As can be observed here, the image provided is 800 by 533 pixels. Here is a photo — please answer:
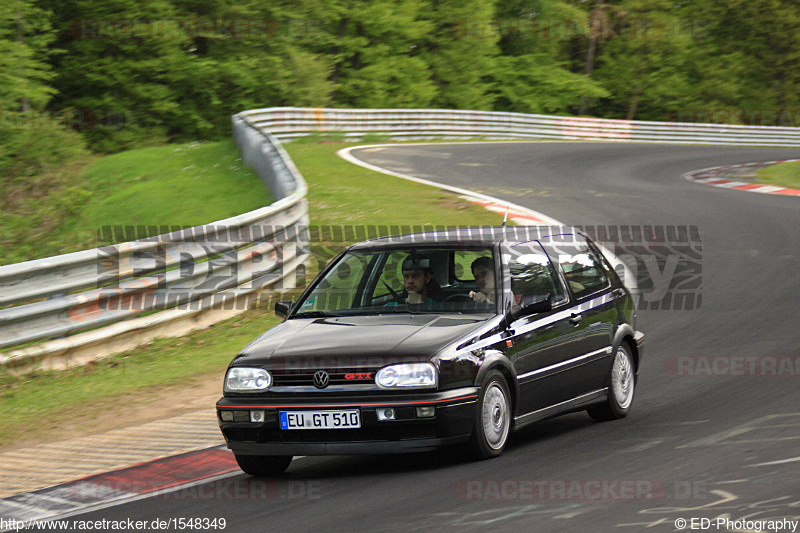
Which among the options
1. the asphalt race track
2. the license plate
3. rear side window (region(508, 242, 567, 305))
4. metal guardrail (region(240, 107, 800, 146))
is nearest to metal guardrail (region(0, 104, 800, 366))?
the asphalt race track

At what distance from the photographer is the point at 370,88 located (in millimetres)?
49438

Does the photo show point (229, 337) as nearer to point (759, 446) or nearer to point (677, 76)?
point (759, 446)

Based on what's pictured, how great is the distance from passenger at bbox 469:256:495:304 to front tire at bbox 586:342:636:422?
1435mm

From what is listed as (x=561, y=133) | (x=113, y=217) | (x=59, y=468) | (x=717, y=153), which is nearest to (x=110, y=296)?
(x=59, y=468)

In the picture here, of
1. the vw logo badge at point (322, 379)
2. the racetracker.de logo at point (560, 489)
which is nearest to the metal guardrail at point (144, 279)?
the vw logo badge at point (322, 379)

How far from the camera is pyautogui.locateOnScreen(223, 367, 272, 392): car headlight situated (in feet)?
21.0

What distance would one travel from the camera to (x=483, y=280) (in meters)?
7.24

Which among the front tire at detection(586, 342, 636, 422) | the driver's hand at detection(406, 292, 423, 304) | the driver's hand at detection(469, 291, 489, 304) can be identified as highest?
the driver's hand at detection(469, 291, 489, 304)

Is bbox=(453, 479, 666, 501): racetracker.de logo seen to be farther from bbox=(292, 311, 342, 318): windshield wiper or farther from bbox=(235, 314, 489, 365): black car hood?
bbox=(292, 311, 342, 318): windshield wiper

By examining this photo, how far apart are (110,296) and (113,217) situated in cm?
870

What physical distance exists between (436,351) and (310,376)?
2.57 feet

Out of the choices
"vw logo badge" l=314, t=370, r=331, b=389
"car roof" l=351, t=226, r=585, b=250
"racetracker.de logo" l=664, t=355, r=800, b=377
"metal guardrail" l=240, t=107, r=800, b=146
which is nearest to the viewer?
"vw logo badge" l=314, t=370, r=331, b=389

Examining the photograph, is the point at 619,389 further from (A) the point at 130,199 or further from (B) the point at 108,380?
(A) the point at 130,199

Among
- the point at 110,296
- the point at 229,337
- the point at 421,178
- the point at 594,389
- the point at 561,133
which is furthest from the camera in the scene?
the point at 561,133
